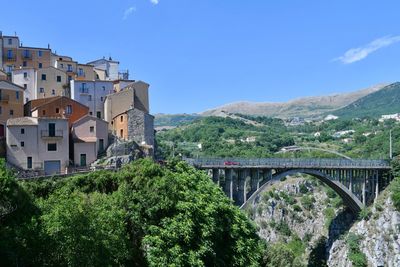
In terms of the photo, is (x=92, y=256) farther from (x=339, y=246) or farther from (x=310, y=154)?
(x=310, y=154)

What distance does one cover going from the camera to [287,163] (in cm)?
5591

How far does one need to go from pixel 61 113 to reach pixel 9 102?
494 cm

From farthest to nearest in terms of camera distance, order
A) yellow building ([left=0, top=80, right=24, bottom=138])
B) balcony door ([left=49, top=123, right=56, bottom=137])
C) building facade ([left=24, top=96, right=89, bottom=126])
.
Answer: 1. building facade ([left=24, top=96, right=89, bottom=126])
2. yellow building ([left=0, top=80, right=24, bottom=138])
3. balcony door ([left=49, top=123, right=56, bottom=137])

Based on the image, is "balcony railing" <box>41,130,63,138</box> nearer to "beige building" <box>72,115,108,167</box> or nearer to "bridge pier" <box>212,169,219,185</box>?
"beige building" <box>72,115,108,167</box>

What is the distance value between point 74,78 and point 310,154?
239 ft

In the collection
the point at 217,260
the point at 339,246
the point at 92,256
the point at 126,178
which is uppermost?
the point at 126,178

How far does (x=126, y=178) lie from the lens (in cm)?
3606

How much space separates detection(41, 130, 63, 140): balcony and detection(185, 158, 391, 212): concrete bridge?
1337 centimetres

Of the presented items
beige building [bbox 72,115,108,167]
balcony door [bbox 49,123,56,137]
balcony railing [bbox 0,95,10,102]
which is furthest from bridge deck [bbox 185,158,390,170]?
balcony railing [bbox 0,95,10,102]

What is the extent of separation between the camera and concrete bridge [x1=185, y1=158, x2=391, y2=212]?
5078 centimetres

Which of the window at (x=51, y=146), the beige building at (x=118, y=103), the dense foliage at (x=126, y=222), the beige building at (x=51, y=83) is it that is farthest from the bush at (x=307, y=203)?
the window at (x=51, y=146)

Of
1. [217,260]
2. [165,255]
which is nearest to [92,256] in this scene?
[165,255]

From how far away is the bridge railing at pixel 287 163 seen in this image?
50281mm

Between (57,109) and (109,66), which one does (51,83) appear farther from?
(109,66)
